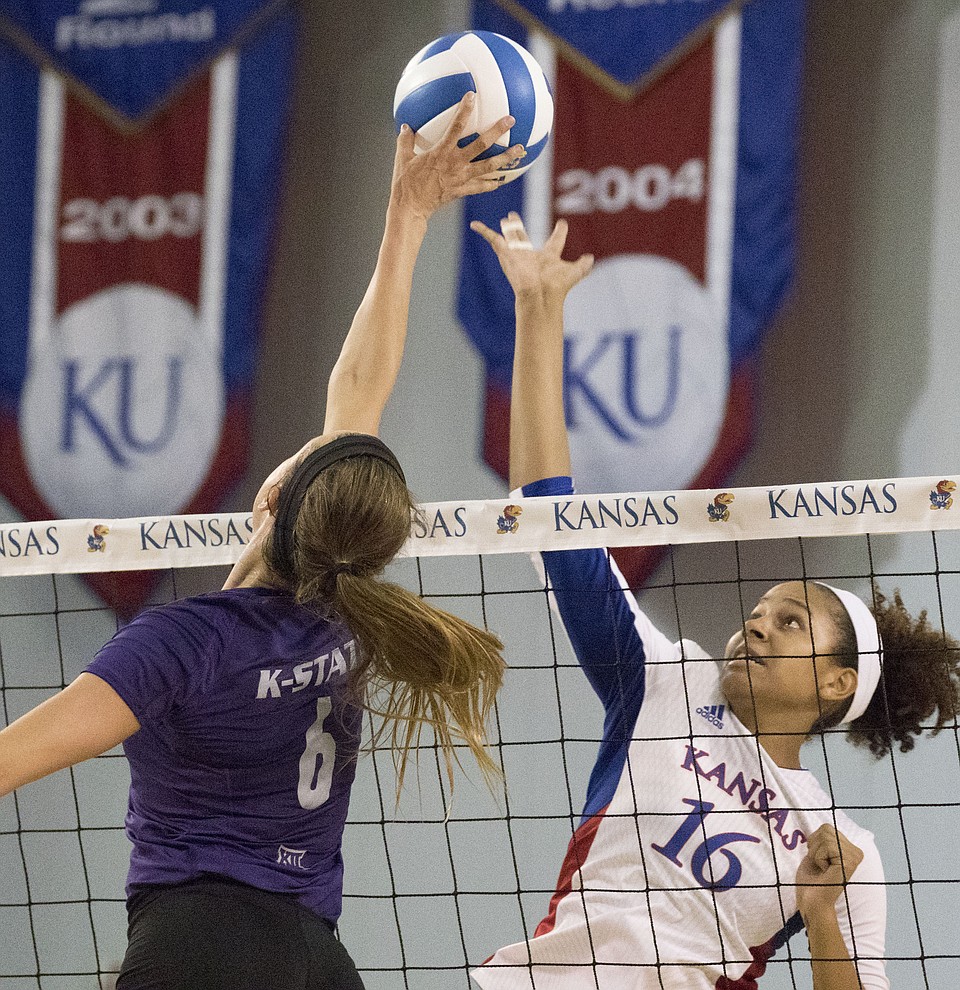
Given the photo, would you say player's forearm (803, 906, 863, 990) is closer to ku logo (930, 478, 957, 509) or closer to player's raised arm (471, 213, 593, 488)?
ku logo (930, 478, 957, 509)

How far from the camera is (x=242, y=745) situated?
1.58m

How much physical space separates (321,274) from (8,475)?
161 cm

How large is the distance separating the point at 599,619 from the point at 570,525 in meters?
0.25

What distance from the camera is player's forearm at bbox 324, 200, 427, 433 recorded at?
2.17 metres

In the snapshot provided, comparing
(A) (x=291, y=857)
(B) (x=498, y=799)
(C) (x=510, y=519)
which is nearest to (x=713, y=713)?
(C) (x=510, y=519)

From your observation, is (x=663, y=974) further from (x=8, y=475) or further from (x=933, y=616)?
(x=8, y=475)

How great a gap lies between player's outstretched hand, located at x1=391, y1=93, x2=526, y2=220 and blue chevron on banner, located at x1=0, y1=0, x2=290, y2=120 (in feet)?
11.0

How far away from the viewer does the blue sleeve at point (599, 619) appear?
276cm

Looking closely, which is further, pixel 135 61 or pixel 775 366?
pixel 135 61

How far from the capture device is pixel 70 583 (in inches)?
213

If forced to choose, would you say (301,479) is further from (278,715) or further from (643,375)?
(643,375)

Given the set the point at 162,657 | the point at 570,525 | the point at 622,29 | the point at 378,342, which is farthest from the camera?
the point at 622,29

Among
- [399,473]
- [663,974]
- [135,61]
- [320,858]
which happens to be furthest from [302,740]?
[135,61]

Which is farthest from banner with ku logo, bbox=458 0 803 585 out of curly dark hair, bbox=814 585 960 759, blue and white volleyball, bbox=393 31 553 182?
blue and white volleyball, bbox=393 31 553 182
